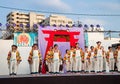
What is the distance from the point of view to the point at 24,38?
1839 cm

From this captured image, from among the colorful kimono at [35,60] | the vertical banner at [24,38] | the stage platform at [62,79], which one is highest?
the vertical banner at [24,38]

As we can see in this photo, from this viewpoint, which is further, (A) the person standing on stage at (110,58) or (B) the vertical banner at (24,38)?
(B) the vertical banner at (24,38)

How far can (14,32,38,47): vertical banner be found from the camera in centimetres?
1823

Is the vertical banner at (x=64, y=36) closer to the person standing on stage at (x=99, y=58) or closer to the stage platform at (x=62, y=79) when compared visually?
the person standing on stage at (x=99, y=58)

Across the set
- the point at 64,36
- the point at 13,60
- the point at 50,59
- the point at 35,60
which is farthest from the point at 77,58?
the point at 64,36

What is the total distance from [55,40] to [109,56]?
387 centimetres

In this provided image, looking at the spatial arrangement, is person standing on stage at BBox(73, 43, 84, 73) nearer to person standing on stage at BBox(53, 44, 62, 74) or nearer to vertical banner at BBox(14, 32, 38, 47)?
person standing on stage at BBox(53, 44, 62, 74)

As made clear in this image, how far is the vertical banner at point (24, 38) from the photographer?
18.2 m

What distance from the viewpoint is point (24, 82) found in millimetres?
7832

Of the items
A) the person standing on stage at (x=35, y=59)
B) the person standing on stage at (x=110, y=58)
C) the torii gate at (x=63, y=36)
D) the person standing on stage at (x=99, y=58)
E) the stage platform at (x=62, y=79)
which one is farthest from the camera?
the torii gate at (x=63, y=36)

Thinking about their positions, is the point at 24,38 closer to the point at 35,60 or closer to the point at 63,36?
the point at 63,36

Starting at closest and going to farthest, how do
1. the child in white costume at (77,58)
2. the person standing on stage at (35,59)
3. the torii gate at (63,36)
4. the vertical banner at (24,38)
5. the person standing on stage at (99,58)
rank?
the person standing on stage at (35,59)
the person standing on stage at (99,58)
the child in white costume at (77,58)
the torii gate at (63,36)
the vertical banner at (24,38)

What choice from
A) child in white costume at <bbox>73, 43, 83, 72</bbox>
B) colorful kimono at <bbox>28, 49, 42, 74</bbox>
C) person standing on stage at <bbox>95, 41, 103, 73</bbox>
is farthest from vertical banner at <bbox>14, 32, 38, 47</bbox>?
colorful kimono at <bbox>28, 49, 42, 74</bbox>

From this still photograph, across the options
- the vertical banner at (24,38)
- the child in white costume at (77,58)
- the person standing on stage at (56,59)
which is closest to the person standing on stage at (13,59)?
the person standing on stage at (56,59)
